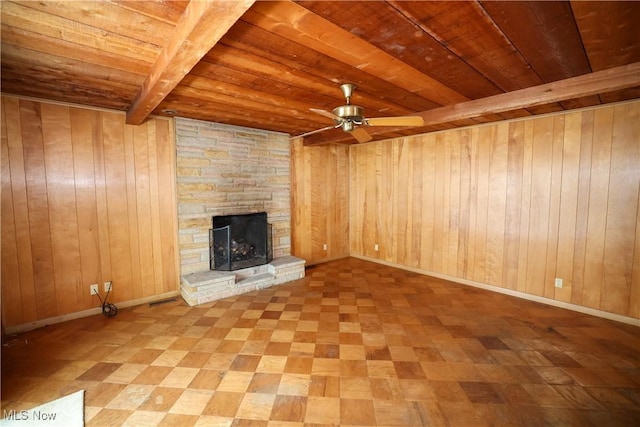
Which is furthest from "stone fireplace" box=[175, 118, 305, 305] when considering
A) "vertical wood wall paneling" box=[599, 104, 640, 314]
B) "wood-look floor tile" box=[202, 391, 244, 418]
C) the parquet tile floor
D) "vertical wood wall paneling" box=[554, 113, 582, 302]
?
"vertical wood wall paneling" box=[599, 104, 640, 314]

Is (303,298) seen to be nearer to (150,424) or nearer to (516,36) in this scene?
(150,424)

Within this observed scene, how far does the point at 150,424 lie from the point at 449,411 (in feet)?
5.91

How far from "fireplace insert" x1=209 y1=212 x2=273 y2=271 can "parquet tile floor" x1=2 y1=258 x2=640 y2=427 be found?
672 millimetres

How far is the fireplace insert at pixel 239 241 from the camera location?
3.65 m

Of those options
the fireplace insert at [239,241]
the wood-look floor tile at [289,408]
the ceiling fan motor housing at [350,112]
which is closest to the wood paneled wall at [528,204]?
the fireplace insert at [239,241]

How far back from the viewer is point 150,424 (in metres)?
1.57

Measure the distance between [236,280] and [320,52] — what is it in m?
2.95

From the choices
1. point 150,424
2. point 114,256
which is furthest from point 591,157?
point 114,256

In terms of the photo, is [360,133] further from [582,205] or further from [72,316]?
[72,316]

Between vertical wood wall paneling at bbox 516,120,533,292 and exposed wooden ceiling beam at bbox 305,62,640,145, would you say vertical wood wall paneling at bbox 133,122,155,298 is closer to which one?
exposed wooden ceiling beam at bbox 305,62,640,145

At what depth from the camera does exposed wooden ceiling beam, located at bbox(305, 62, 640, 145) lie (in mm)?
1883

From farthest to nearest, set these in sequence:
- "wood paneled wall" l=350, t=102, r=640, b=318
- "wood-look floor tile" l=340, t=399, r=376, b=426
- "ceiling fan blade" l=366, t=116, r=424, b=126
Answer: "wood paneled wall" l=350, t=102, r=640, b=318
"ceiling fan blade" l=366, t=116, r=424, b=126
"wood-look floor tile" l=340, t=399, r=376, b=426

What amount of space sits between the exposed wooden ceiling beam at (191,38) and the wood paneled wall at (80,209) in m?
1.35

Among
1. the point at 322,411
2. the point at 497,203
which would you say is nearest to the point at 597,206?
the point at 497,203
